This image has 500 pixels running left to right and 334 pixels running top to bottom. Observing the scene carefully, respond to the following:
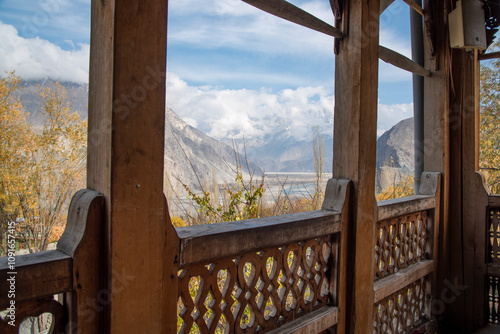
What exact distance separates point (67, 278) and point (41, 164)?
3411 mm

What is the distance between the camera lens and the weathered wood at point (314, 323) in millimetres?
1640

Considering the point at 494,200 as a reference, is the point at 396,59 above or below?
above

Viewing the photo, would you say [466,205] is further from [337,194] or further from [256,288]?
[256,288]

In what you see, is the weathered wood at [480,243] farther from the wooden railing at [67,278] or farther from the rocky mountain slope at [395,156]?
the wooden railing at [67,278]

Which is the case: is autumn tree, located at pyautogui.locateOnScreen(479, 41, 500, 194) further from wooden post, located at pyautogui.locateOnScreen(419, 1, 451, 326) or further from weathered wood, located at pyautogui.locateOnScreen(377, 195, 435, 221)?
weathered wood, located at pyautogui.locateOnScreen(377, 195, 435, 221)

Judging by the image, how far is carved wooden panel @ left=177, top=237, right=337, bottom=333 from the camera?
1.28m

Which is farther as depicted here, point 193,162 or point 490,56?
point 193,162

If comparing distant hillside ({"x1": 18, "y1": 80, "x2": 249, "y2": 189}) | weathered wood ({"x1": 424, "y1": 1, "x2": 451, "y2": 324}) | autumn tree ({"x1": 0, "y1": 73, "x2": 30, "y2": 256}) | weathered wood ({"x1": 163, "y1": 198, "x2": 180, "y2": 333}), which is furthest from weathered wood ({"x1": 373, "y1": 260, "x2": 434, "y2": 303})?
autumn tree ({"x1": 0, "y1": 73, "x2": 30, "y2": 256})

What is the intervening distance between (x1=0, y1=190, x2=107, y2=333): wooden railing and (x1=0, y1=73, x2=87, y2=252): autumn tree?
2577mm

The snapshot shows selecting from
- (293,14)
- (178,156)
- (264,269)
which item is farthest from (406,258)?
(178,156)

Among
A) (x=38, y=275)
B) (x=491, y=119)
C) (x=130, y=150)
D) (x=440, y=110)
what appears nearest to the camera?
(x=38, y=275)

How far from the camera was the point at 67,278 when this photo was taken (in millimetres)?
924

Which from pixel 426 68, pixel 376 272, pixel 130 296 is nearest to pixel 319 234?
pixel 376 272

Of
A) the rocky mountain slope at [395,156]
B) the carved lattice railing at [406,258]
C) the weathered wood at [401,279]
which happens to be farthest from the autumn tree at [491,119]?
the weathered wood at [401,279]
